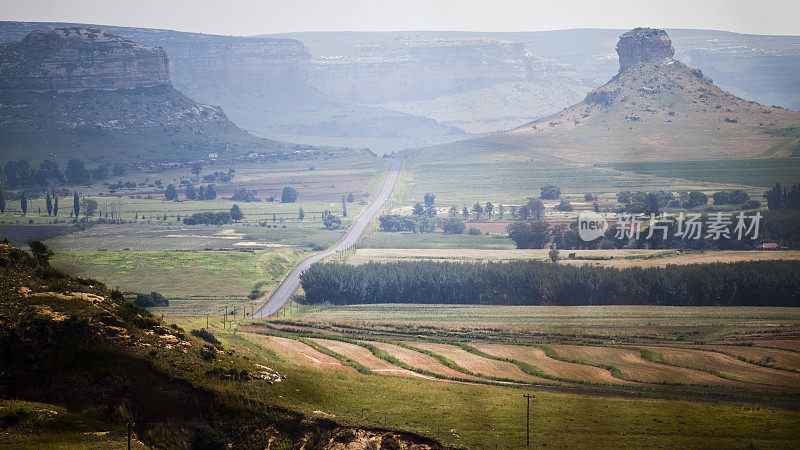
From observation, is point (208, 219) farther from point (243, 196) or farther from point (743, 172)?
point (743, 172)

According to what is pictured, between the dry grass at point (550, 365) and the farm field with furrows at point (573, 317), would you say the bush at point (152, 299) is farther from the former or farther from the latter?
the dry grass at point (550, 365)

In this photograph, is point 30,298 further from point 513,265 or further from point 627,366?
point 513,265

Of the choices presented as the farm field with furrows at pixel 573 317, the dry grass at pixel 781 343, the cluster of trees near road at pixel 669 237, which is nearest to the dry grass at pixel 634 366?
the farm field with furrows at pixel 573 317

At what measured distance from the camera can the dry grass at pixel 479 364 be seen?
62.0m

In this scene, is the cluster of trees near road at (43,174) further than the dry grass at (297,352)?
Yes

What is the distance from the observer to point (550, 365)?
6706cm

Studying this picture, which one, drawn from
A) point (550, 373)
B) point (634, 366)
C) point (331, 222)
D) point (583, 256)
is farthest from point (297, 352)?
point (331, 222)

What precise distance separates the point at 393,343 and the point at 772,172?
438ft

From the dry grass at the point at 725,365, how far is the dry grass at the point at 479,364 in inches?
570

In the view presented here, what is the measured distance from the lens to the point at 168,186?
192000 mm

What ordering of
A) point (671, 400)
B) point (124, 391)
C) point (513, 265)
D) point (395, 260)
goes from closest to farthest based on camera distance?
1. point (124, 391)
2. point (671, 400)
3. point (513, 265)
4. point (395, 260)

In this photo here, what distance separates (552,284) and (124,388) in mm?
70686

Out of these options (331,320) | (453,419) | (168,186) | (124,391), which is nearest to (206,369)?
(124,391)

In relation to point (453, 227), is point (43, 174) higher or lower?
higher
